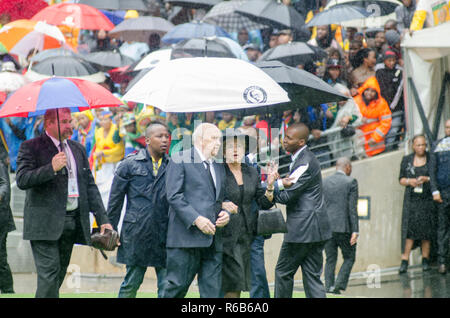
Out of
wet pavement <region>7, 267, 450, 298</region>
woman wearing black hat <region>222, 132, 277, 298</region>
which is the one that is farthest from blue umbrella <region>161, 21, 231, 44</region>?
woman wearing black hat <region>222, 132, 277, 298</region>

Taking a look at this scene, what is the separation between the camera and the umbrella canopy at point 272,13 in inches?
576

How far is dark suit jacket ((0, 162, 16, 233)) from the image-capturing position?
9.06 m

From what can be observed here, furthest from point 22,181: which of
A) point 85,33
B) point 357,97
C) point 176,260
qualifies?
point 85,33

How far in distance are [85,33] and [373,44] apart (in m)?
7.97

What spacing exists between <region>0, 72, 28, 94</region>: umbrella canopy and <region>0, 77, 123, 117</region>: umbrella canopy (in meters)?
3.34

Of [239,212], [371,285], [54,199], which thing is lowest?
[371,285]

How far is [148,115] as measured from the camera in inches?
519

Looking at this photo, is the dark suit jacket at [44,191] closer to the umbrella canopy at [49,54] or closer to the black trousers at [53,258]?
the black trousers at [53,258]

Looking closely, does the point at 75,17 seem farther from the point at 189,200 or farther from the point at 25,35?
the point at 189,200

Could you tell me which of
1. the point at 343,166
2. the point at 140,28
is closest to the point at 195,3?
the point at 140,28

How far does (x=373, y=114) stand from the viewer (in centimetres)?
1339

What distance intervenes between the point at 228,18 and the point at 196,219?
1021cm
